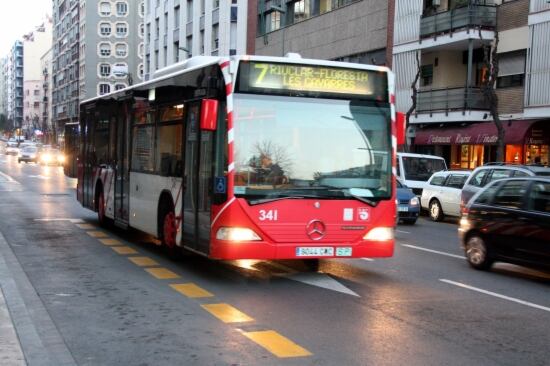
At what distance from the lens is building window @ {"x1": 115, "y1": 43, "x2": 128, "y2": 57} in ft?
339

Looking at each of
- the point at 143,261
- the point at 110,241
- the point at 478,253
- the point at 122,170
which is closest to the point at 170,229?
the point at 143,261

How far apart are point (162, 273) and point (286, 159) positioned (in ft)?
8.55

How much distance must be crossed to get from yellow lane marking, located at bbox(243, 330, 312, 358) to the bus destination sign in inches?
134

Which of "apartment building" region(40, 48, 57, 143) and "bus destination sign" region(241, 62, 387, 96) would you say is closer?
"bus destination sign" region(241, 62, 387, 96)

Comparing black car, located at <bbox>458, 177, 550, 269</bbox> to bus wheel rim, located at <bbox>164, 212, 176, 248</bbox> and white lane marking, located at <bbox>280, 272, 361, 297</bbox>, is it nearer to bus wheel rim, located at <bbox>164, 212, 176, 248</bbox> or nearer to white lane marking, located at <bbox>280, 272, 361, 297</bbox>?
white lane marking, located at <bbox>280, 272, 361, 297</bbox>

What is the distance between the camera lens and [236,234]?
855 cm

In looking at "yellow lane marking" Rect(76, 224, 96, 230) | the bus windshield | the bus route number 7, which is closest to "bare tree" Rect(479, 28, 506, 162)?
"yellow lane marking" Rect(76, 224, 96, 230)

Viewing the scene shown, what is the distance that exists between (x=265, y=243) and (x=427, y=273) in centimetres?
297

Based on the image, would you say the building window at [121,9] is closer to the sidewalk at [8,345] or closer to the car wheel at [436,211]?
the car wheel at [436,211]

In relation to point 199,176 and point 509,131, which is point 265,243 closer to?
point 199,176

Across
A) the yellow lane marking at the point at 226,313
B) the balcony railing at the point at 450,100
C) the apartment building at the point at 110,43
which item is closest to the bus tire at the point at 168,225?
the yellow lane marking at the point at 226,313

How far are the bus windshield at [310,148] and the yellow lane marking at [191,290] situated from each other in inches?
52.3

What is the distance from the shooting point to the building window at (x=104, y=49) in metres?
103

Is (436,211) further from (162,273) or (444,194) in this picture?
(162,273)
